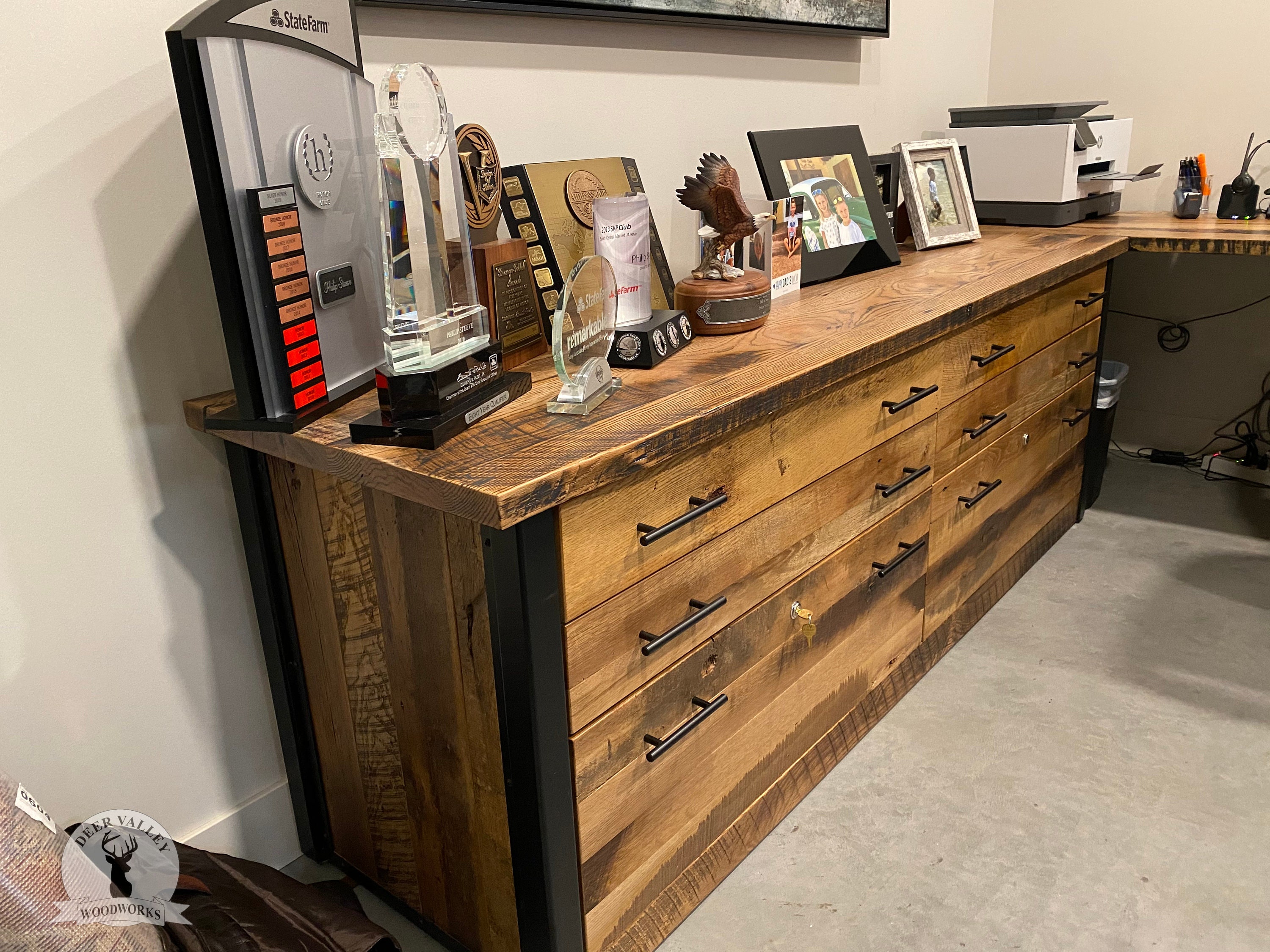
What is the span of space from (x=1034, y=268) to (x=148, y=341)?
168 centimetres

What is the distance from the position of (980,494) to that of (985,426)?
0.16 metres

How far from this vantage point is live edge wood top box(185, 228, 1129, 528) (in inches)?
38.7

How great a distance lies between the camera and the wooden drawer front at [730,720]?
1190 mm

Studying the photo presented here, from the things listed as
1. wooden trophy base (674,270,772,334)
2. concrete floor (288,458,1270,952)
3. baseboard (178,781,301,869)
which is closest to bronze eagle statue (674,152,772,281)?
wooden trophy base (674,270,772,334)

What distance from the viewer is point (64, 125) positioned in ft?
3.63

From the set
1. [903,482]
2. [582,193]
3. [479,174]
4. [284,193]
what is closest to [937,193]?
[903,482]

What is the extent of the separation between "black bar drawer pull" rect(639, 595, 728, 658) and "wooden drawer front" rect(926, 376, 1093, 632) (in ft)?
2.37

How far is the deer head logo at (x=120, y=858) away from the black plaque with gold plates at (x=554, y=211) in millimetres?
925

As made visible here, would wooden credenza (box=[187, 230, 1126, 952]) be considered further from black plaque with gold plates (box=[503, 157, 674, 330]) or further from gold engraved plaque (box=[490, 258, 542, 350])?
black plaque with gold plates (box=[503, 157, 674, 330])

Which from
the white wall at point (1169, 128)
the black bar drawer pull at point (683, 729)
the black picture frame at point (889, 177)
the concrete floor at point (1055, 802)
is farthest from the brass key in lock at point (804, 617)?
the white wall at point (1169, 128)

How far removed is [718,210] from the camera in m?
1.53

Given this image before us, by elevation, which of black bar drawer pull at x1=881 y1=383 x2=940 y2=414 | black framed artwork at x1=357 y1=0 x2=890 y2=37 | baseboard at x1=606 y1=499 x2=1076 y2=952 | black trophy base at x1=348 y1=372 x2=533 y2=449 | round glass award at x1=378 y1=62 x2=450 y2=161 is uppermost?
black framed artwork at x1=357 y1=0 x2=890 y2=37

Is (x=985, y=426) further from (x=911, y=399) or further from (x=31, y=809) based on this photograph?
(x=31, y=809)

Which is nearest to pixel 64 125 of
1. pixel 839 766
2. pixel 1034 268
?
pixel 839 766
